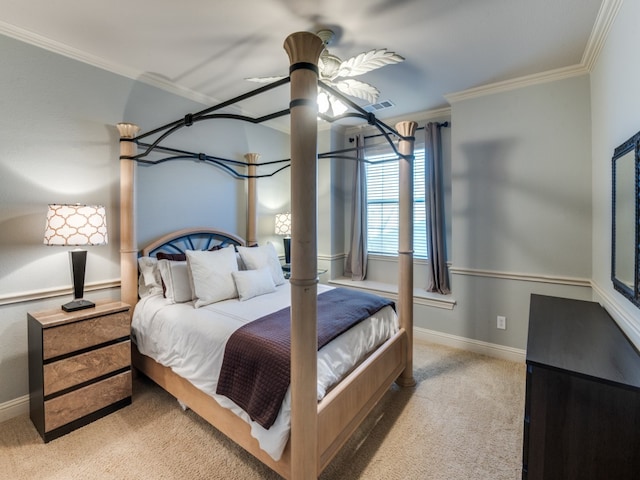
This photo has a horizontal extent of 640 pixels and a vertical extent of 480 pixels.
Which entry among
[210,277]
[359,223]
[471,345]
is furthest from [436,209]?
[210,277]

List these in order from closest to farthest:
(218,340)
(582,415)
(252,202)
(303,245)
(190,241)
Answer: (582,415) < (303,245) < (218,340) < (190,241) < (252,202)

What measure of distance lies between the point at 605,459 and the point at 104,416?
2830 mm

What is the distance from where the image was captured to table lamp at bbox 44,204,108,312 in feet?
6.45

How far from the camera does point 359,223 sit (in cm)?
425

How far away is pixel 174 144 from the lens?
119 inches

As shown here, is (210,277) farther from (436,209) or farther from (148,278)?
(436,209)

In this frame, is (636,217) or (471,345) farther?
(471,345)

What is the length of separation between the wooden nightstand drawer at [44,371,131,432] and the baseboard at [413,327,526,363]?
2.93m

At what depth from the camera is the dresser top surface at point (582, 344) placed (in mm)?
1168

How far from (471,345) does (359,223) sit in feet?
6.67

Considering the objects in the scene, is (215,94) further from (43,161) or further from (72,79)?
(43,161)

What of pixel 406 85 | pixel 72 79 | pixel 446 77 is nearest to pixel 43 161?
pixel 72 79

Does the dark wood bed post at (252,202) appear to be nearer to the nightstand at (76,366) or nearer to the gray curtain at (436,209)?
the nightstand at (76,366)

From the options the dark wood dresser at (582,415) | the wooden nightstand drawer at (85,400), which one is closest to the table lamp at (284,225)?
the wooden nightstand drawer at (85,400)
